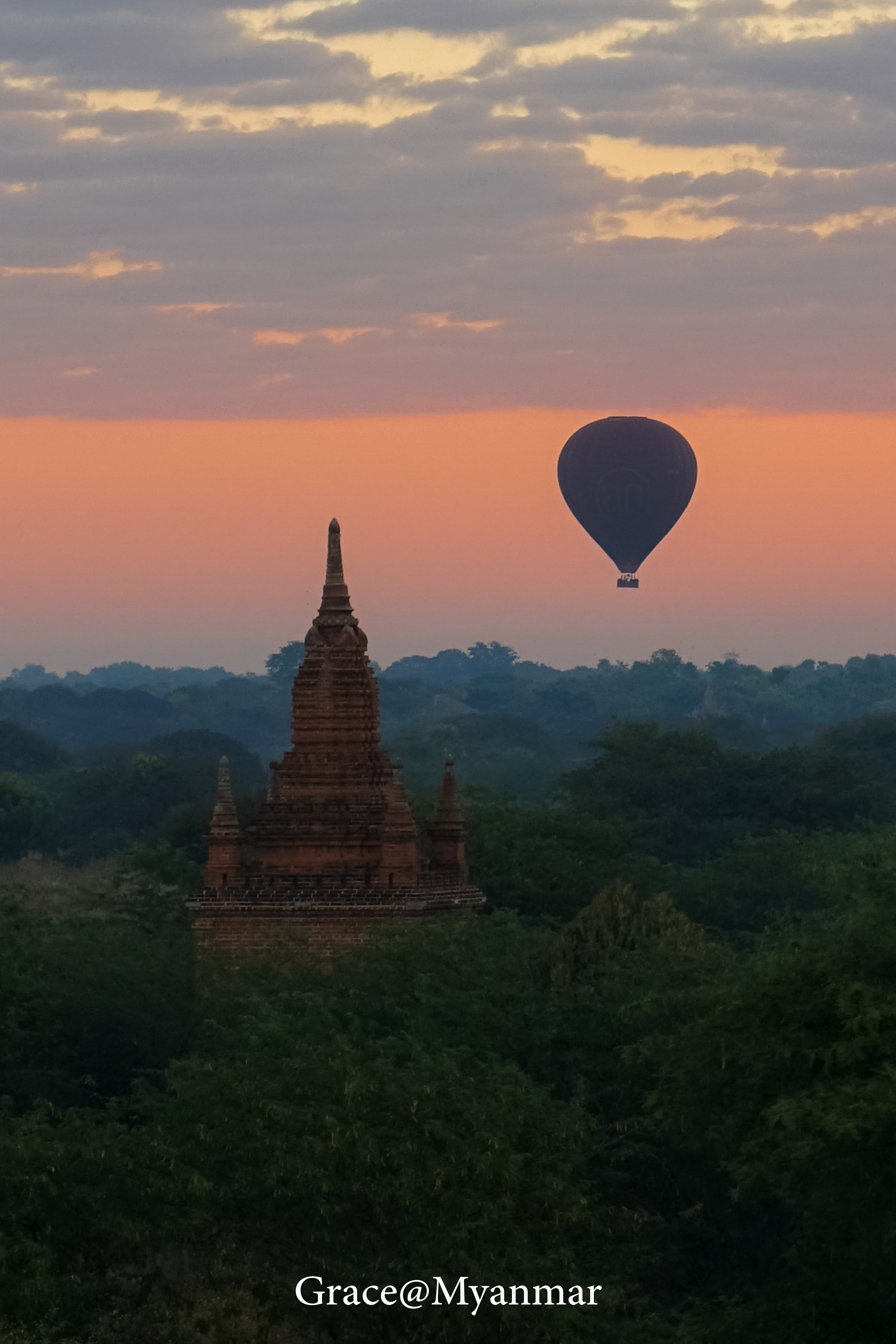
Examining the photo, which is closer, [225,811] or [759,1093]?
[759,1093]

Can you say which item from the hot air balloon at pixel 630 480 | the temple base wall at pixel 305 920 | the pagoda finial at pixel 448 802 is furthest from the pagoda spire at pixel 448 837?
the hot air balloon at pixel 630 480

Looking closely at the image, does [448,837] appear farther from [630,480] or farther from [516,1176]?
[630,480]

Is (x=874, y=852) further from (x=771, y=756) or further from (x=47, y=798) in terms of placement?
(x=47, y=798)

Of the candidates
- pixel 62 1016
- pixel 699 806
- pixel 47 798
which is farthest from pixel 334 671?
pixel 47 798

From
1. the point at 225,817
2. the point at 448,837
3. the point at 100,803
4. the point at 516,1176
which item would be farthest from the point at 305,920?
the point at 100,803
